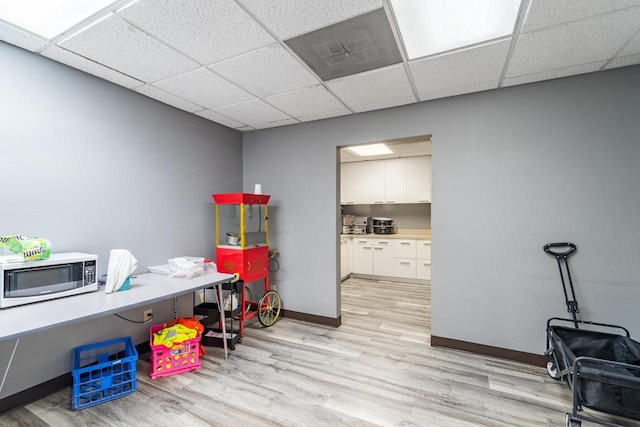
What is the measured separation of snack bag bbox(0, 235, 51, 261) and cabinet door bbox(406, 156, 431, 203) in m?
5.23

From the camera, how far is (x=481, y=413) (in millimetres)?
1892

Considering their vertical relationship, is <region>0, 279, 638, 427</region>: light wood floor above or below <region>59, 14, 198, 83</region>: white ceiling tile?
below

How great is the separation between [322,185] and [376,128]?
925 millimetres

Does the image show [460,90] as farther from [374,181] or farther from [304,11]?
[374,181]

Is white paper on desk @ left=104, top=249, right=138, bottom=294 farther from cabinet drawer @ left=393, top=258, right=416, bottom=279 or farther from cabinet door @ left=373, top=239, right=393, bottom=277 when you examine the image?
cabinet drawer @ left=393, top=258, right=416, bottom=279

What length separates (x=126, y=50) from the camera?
1941mm

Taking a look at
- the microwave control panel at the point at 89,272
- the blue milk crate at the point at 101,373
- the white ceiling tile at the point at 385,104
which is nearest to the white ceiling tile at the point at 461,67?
the white ceiling tile at the point at 385,104

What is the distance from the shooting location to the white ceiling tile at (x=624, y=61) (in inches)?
80.9

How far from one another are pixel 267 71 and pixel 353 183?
4.03m

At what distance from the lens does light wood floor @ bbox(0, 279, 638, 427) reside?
183cm

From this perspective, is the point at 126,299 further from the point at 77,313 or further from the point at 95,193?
the point at 95,193

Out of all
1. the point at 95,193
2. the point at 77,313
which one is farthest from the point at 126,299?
the point at 95,193

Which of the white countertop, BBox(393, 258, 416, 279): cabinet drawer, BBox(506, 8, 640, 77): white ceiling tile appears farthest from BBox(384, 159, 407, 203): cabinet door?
the white countertop

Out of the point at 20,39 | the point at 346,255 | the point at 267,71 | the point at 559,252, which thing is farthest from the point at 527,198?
the point at 20,39
